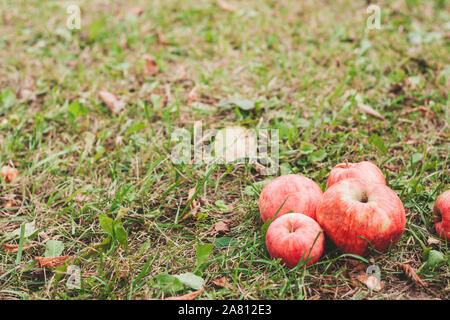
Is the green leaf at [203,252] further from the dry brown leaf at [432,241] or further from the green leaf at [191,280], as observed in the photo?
the dry brown leaf at [432,241]

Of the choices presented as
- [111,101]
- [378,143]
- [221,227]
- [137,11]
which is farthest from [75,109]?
[378,143]

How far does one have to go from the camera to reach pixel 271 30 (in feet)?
14.1

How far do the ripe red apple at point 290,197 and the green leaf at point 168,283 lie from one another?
22.3 inches

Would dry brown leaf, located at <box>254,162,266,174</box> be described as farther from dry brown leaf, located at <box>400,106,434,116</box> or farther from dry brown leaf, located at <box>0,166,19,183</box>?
dry brown leaf, located at <box>0,166,19,183</box>

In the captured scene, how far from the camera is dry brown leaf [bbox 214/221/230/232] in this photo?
7.54 feet

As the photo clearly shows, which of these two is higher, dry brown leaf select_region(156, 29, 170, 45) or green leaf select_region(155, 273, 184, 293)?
dry brown leaf select_region(156, 29, 170, 45)

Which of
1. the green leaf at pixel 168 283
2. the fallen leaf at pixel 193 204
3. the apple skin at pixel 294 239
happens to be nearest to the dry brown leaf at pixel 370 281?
the apple skin at pixel 294 239

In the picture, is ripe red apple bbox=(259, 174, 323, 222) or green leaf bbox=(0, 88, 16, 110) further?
green leaf bbox=(0, 88, 16, 110)

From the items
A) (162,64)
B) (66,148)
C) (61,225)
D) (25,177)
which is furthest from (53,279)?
(162,64)

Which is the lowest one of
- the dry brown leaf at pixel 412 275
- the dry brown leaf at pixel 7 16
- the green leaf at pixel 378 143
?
the dry brown leaf at pixel 412 275

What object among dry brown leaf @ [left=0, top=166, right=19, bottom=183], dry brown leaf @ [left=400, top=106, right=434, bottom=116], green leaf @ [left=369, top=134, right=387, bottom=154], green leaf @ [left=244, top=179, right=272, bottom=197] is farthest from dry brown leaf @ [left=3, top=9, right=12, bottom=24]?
dry brown leaf @ [left=400, top=106, right=434, bottom=116]

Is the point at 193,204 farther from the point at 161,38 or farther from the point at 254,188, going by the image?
the point at 161,38

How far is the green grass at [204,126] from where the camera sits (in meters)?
2.03
